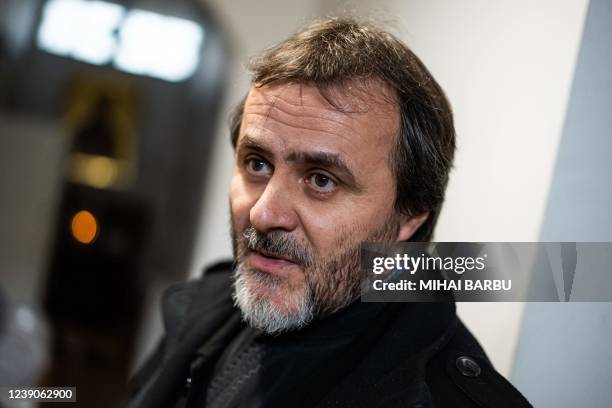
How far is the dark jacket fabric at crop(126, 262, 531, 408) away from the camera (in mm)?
1208

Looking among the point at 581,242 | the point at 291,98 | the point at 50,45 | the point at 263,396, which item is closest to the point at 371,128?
the point at 291,98

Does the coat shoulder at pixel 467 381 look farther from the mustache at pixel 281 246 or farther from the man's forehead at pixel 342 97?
the man's forehead at pixel 342 97

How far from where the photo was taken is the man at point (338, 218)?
1.29 m

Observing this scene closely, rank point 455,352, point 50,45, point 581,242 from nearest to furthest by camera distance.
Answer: point 581,242
point 455,352
point 50,45

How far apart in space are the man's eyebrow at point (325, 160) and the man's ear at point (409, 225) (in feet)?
0.68

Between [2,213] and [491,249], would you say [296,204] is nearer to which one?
[491,249]

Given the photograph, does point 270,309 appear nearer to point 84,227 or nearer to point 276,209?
point 276,209

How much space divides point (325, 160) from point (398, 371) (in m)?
0.43

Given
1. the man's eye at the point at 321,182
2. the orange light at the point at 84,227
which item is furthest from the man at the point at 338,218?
the orange light at the point at 84,227

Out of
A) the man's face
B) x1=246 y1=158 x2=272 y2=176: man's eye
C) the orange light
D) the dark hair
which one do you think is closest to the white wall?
the dark hair

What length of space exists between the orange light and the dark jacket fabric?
2.64 metres

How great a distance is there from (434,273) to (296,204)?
309 millimetres

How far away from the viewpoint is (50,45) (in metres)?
3.95

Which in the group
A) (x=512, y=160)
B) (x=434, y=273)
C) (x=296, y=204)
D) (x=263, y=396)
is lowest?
(x=263, y=396)
